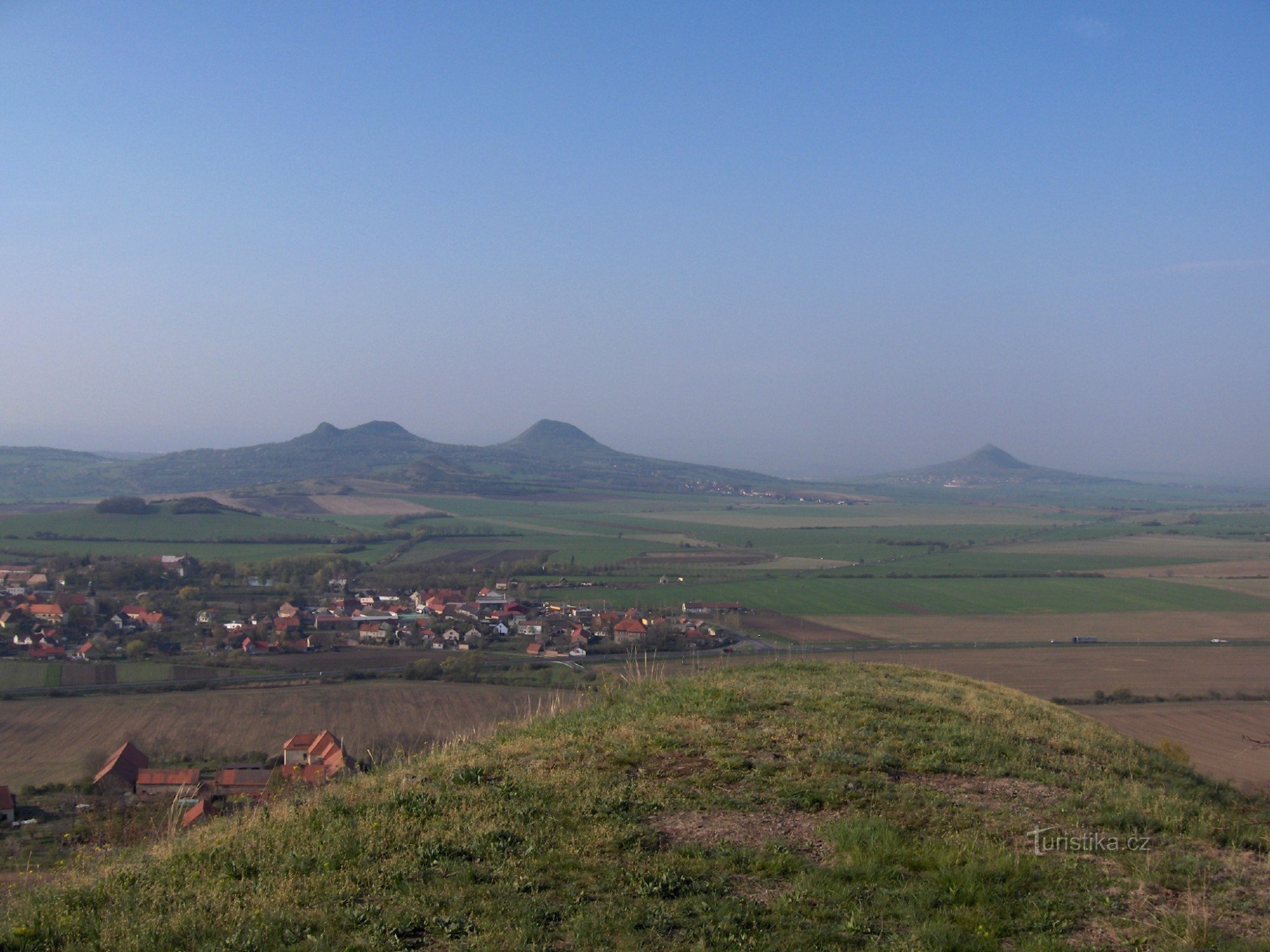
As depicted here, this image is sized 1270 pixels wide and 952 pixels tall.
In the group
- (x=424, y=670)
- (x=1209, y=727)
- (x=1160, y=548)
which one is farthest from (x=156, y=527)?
(x=1160, y=548)

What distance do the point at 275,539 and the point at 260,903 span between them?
5935 centimetres

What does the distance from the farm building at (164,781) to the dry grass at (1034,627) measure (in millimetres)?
22852

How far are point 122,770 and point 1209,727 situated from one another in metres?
21.4

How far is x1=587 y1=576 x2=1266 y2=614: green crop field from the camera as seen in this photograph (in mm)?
40281

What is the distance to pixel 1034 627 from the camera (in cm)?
3591

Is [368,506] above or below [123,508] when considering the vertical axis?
below

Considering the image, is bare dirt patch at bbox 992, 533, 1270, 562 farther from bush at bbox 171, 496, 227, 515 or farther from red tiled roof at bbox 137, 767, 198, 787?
red tiled roof at bbox 137, 767, 198, 787

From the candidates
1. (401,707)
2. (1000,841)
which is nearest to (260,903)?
(1000,841)

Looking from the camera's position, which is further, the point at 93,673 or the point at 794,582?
the point at 794,582

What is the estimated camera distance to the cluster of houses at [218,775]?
27.2ft

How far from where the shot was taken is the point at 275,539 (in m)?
59.3

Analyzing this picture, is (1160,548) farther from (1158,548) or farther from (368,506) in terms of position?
(368,506)

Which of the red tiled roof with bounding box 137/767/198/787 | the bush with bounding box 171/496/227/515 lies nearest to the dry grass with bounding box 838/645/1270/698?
the red tiled roof with bounding box 137/767/198/787

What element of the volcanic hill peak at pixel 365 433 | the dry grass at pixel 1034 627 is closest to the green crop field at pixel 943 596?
the dry grass at pixel 1034 627
